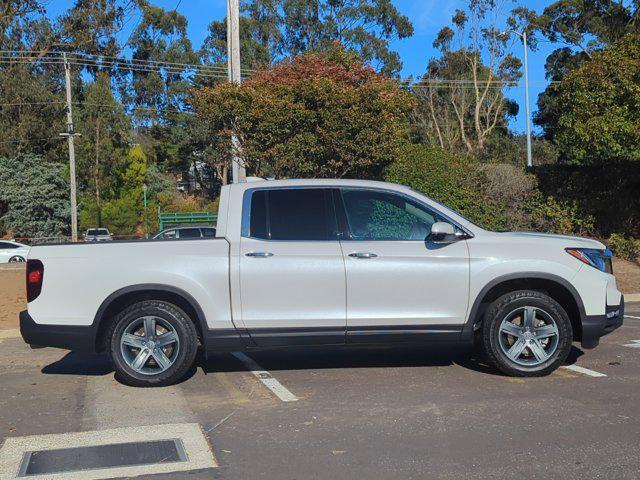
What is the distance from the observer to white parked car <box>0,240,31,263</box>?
3086cm

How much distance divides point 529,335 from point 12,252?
29.3 meters

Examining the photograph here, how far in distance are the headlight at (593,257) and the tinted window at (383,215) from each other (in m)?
1.41

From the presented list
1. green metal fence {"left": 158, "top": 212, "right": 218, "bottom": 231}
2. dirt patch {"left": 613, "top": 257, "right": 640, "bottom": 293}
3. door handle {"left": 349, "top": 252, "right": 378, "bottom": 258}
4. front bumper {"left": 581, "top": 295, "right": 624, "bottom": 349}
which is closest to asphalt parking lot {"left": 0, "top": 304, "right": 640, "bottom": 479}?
front bumper {"left": 581, "top": 295, "right": 624, "bottom": 349}

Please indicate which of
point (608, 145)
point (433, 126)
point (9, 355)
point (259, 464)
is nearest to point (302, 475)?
point (259, 464)

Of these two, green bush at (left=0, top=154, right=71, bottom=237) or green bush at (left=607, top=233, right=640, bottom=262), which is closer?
green bush at (left=607, top=233, right=640, bottom=262)

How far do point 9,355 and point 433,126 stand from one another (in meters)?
46.0

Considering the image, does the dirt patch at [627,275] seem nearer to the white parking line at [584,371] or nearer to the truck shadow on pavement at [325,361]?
the truck shadow on pavement at [325,361]

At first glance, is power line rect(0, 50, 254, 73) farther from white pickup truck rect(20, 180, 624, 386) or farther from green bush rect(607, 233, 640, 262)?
white pickup truck rect(20, 180, 624, 386)

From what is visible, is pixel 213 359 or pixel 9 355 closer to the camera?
pixel 213 359

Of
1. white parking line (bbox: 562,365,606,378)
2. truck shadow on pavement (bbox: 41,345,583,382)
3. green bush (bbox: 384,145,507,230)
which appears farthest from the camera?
green bush (bbox: 384,145,507,230)

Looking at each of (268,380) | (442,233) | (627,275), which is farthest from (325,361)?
(627,275)

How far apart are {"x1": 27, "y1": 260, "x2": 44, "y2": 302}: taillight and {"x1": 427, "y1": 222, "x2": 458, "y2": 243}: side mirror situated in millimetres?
3671

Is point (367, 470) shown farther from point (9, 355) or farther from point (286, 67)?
point (286, 67)

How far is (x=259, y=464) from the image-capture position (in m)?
4.60
